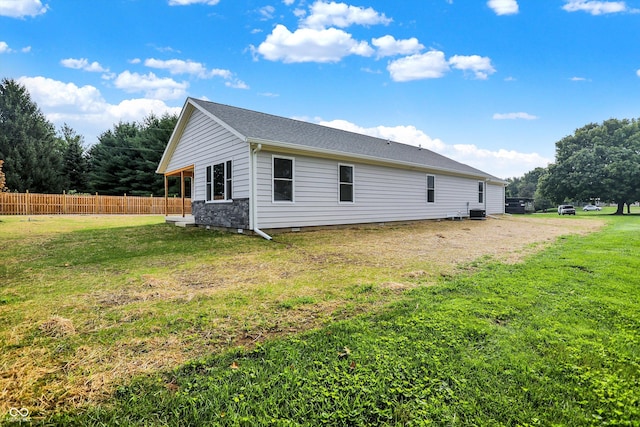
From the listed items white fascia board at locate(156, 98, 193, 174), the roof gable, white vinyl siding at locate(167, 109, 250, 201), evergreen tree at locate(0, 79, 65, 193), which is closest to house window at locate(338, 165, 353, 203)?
the roof gable

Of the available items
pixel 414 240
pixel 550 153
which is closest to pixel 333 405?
pixel 414 240

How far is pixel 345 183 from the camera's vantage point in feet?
35.5

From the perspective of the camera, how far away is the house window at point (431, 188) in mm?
14516

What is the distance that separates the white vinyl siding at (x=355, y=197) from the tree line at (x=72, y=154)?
24494mm

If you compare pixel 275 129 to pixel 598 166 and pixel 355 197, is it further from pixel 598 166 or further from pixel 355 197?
pixel 598 166

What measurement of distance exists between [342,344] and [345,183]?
8764mm

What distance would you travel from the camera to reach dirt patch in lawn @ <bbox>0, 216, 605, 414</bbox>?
198 cm

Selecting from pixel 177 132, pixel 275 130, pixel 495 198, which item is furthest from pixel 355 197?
pixel 495 198

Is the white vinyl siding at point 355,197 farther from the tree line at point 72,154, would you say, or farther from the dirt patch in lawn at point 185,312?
the tree line at point 72,154

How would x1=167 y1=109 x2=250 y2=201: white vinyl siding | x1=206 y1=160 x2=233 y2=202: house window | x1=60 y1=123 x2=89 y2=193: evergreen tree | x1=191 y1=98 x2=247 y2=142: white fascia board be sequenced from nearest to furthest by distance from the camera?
x1=191 y1=98 x2=247 y2=142: white fascia board
x1=167 y1=109 x2=250 y2=201: white vinyl siding
x1=206 y1=160 x2=233 y2=202: house window
x1=60 y1=123 x2=89 y2=193: evergreen tree

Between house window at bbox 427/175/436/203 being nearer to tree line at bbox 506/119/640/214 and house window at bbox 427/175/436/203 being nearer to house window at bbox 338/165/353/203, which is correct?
house window at bbox 338/165/353/203

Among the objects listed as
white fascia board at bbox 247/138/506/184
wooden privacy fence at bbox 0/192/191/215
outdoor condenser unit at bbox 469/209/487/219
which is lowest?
outdoor condenser unit at bbox 469/209/487/219

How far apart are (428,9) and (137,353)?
551 inches

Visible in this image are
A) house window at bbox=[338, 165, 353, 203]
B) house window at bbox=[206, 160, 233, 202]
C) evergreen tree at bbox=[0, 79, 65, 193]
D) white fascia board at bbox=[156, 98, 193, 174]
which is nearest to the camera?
house window at bbox=[206, 160, 233, 202]
